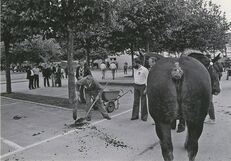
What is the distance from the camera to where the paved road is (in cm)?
524

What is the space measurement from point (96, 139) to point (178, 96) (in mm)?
3071

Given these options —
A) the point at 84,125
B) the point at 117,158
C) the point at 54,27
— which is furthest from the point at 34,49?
the point at 117,158

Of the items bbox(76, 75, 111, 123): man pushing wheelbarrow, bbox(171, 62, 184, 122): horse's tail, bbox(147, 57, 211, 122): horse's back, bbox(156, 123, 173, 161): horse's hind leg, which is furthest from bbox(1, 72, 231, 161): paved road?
bbox(171, 62, 184, 122): horse's tail

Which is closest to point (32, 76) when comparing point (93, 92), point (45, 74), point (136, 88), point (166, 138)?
point (45, 74)

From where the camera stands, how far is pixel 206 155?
199 inches

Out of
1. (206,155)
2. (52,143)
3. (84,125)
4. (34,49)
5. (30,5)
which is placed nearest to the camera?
(206,155)

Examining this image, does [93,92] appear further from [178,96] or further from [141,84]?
[178,96]

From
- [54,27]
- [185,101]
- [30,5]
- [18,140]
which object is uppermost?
[30,5]

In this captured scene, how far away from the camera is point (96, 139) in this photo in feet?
21.0

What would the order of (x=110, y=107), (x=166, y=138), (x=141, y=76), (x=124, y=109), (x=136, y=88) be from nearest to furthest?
(x=166, y=138), (x=141, y=76), (x=136, y=88), (x=110, y=107), (x=124, y=109)

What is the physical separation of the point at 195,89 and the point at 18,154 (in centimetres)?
384

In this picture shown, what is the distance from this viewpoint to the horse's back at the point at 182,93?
12.8 feet

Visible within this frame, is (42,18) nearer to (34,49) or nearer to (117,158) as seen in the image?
(117,158)

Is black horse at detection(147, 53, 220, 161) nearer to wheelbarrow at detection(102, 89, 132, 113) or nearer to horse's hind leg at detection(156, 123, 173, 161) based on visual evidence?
→ horse's hind leg at detection(156, 123, 173, 161)
